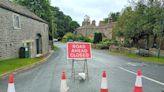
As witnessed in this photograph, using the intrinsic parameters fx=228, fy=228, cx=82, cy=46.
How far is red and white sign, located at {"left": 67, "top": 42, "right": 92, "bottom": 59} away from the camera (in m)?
10.5

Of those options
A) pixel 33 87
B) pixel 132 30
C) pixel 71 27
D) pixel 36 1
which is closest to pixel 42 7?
pixel 36 1

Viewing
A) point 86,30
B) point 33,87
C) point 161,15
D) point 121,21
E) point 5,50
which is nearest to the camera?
point 33,87

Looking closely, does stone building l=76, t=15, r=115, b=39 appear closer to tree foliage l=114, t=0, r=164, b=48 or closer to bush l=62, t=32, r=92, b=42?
bush l=62, t=32, r=92, b=42

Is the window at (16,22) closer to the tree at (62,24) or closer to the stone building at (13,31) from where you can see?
the stone building at (13,31)

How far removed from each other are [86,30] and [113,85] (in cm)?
8970

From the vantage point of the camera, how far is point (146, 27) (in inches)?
1224

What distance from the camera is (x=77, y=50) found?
34.9ft

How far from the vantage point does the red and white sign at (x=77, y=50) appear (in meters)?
10.5

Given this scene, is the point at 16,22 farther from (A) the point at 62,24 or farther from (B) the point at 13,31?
(A) the point at 62,24

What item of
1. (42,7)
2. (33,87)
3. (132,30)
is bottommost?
(33,87)

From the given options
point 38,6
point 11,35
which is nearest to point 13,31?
point 11,35

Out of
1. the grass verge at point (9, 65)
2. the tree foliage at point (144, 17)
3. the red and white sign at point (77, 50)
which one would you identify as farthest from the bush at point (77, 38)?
the red and white sign at point (77, 50)

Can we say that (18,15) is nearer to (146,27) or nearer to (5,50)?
(5,50)

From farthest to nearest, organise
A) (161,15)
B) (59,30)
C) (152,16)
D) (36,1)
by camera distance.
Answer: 1. (59,30)
2. (36,1)
3. (152,16)
4. (161,15)
